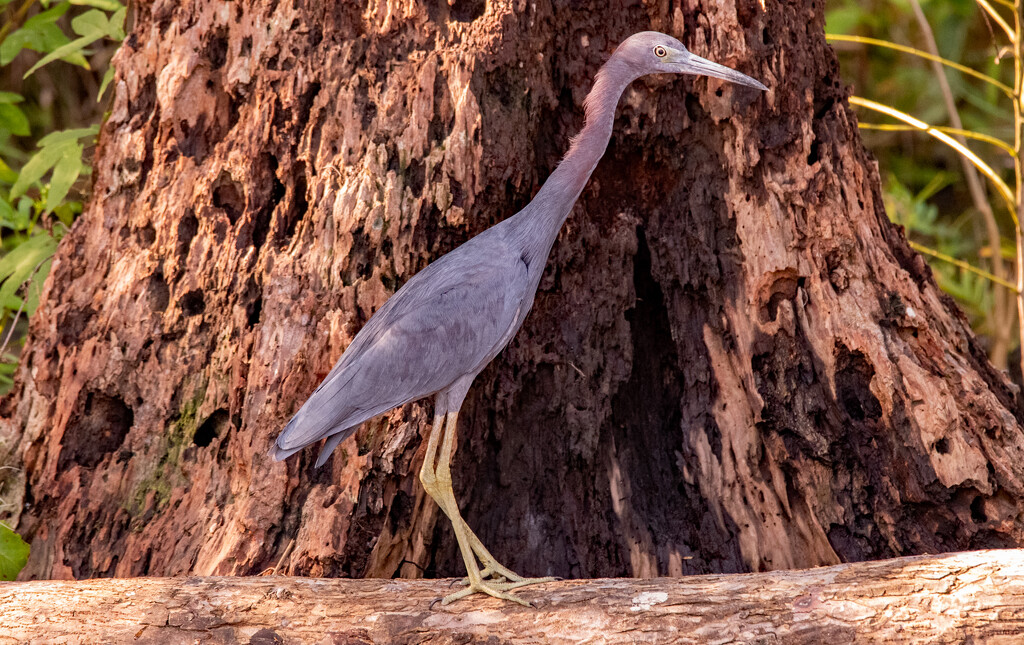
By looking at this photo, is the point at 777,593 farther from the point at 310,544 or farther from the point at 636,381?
the point at 310,544

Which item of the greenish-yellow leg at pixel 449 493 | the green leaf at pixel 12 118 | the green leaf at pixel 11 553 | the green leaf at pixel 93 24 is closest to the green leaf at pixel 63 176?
the green leaf at pixel 93 24

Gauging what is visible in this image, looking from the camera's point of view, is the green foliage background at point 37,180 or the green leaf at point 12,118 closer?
the green foliage background at point 37,180

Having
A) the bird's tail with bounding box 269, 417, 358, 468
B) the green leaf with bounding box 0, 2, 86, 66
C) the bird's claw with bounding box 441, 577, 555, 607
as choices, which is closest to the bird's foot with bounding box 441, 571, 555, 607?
the bird's claw with bounding box 441, 577, 555, 607

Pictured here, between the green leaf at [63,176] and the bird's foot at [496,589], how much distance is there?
7.46 feet

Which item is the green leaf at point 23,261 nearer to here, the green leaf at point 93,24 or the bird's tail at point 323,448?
the green leaf at point 93,24

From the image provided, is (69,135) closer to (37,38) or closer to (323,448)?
(37,38)

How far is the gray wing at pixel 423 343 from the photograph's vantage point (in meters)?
2.72

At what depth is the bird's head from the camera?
9.50ft

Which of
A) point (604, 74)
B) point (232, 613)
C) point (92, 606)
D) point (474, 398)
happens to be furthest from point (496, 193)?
point (92, 606)

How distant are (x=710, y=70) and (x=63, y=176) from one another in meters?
2.56

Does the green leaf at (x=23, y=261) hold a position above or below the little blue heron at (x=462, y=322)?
above

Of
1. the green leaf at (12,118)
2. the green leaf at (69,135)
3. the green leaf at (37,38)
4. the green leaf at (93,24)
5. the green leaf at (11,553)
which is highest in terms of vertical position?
the green leaf at (37,38)

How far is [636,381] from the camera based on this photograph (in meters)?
3.36

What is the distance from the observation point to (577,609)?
2461 mm
